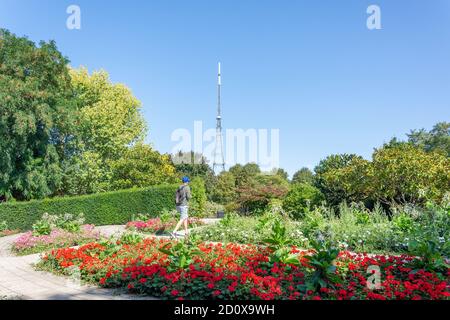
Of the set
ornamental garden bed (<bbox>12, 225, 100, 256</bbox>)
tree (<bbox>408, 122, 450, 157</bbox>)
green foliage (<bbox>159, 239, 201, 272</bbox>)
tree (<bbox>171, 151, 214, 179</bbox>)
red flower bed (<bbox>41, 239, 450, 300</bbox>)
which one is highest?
tree (<bbox>408, 122, 450, 157</bbox>)

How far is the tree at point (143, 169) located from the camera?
25.2 meters

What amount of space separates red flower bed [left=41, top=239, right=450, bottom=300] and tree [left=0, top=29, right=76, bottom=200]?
56.7 ft

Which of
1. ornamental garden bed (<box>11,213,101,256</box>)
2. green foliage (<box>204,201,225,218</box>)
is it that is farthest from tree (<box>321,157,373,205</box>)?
ornamental garden bed (<box>11,213,101,256</box>)

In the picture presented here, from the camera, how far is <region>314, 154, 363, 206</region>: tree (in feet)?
59.7

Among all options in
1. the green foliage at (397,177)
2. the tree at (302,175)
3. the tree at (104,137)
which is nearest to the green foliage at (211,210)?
the tree at (104,137)

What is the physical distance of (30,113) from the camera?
22.5 meters

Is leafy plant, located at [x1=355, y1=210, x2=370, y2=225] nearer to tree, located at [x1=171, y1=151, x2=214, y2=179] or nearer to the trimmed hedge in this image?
the trimmed hedge

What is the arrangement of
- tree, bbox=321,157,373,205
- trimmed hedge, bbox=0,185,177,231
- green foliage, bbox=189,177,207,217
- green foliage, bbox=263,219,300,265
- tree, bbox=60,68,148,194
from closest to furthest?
green foliage, bbox=263,219,300,265 < tree, bbox=321,157,373,205 < green foliage, bbox=189,177,207,217 < trimmed hedge, bbox=0,185,177,231 < tree, bbox=60,68,148,194

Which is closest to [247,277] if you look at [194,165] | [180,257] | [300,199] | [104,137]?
[180,257]

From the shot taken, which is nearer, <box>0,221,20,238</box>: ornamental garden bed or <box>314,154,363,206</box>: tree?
<box>0,221,20,238</box>: ornamental garden bed

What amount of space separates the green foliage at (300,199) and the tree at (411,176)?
3078 mm

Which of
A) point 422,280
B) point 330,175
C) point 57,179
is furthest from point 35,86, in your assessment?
point 422,280

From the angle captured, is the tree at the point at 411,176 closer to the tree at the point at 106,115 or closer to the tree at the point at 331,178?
the tree at the point at 331,178
